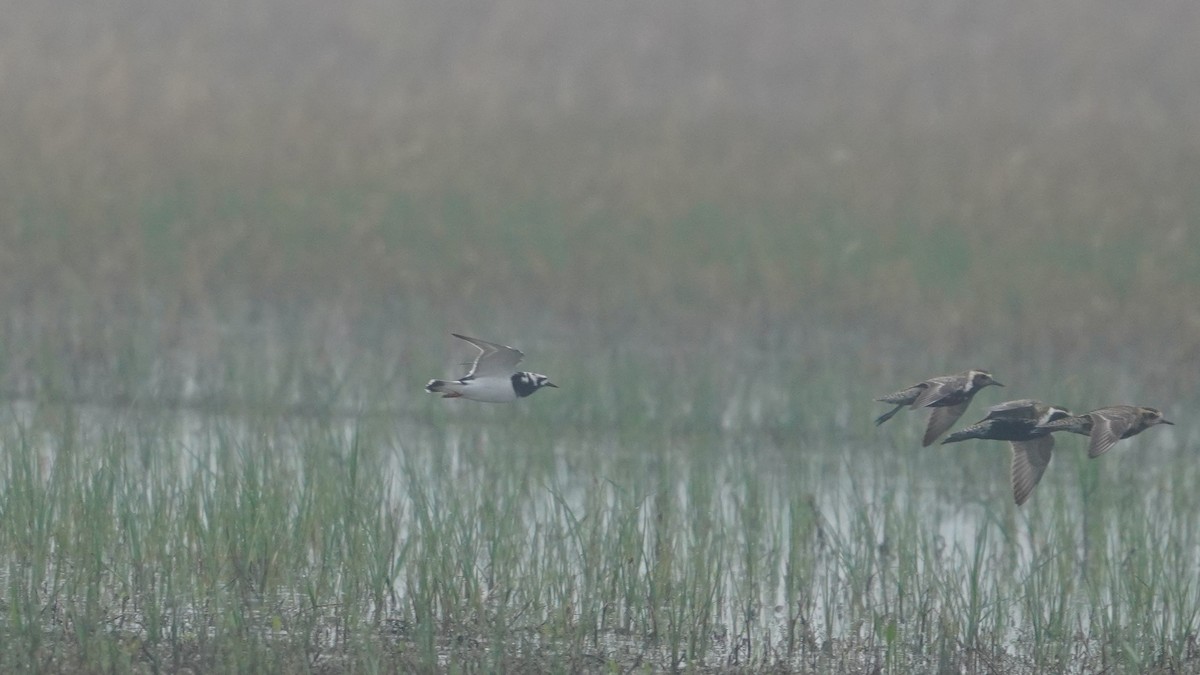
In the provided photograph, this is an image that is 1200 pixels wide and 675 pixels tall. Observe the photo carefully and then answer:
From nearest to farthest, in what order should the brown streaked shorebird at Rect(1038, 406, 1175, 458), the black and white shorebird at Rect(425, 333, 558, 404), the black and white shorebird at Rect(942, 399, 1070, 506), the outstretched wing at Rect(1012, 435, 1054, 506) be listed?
the brown streaked shorebird at Rect(1038, 406, 1175, 458), the black and white shorebird at Rect(942, 399, 1070, 506), the outstretched wing at Rect(1012, 435, 1054, 506), the black and white shorebird at Rect(425, 333, 558, 404)

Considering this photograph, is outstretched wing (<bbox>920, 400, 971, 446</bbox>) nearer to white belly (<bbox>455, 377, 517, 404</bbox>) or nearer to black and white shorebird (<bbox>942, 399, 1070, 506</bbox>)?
black and white shorebird (<bbox>942, 399, 1070, 506</bbox>)

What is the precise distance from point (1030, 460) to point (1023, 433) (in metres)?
0.20

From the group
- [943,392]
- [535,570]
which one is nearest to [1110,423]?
[943,392]

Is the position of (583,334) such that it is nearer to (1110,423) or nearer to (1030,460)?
(1030,460)

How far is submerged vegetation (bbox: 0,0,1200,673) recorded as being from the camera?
611 cm

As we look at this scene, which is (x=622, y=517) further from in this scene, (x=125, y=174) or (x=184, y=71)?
(x=184, y=71)

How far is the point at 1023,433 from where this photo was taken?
578 cm

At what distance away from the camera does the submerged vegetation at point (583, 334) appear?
6109 mm

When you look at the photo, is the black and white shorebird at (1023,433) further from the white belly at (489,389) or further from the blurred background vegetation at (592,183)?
the blurred background vegetation at (592,183)

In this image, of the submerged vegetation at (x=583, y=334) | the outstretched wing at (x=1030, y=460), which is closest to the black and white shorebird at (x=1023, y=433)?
the outstretched wing at (x=1030, y=460)

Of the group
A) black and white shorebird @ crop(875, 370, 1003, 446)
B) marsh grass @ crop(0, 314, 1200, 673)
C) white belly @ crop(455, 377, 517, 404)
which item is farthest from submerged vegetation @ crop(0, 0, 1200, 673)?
black and white shorebird @ crop(875, 370, 1003, 446)

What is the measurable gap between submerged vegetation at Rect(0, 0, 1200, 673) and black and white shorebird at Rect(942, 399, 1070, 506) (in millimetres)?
484

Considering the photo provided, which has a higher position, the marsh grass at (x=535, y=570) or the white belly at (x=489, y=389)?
the white belly at (x=489, y=389)

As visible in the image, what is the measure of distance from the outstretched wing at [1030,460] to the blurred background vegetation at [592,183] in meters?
4.31
